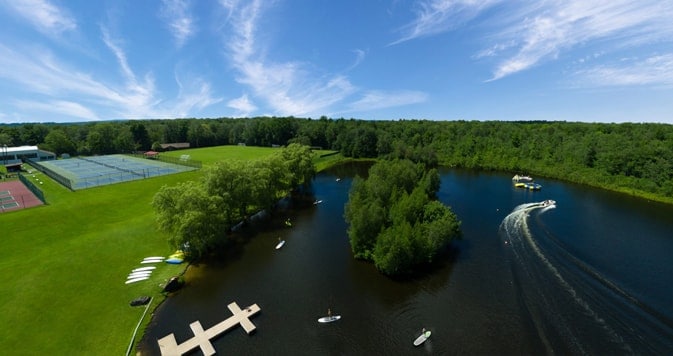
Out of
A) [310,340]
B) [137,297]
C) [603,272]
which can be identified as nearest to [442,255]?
[603,272]

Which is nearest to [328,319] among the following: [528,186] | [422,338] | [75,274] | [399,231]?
[422,338]

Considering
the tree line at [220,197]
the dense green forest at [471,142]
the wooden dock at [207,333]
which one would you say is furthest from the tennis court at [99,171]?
the wooden dock at [207,333]

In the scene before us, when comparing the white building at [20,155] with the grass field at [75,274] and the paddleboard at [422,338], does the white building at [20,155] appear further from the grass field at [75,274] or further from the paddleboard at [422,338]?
the paddleboard at [422,338]

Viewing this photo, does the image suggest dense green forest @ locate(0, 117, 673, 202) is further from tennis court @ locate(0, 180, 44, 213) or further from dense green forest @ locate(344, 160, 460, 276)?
tennis court @ locate(0, 180, 44, 213)

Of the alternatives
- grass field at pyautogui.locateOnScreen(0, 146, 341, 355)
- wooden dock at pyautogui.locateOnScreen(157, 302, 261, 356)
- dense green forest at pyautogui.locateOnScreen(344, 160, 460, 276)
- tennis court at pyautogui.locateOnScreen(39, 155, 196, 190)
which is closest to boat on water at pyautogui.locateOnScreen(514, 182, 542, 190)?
dense green forest at pyautogui.locateOnScreen(344, 160, 460, 276)

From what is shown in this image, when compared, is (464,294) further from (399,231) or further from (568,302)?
(568,302)

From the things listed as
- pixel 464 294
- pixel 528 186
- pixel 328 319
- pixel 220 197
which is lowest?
pixel 328 319
